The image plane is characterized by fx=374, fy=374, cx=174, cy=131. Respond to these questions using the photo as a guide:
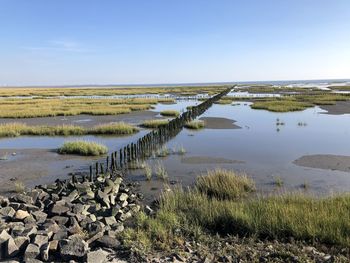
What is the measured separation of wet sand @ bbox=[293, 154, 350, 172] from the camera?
16703 millimetres

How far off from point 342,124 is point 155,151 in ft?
60.5

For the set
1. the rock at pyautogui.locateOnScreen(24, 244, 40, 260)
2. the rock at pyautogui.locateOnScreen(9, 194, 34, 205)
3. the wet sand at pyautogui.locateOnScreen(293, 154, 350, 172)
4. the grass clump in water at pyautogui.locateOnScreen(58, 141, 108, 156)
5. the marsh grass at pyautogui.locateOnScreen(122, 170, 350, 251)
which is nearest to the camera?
the rock at pyautogui.locateOnScreen(24, 244, 40, 260)

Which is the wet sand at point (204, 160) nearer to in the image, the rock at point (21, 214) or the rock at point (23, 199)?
the rock at point (23, 199)

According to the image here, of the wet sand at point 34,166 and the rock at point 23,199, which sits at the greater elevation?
the rock at point 23,199

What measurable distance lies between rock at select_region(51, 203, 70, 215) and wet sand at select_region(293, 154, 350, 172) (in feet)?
37.8

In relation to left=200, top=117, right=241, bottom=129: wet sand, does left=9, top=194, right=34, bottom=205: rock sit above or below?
above

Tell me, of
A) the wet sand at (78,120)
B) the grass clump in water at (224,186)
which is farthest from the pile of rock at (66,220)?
the wet sand at (78,120)

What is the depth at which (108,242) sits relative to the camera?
760 centimetres

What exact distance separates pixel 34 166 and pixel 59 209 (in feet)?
30.0

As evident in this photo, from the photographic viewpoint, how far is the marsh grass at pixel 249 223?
7.54 meters

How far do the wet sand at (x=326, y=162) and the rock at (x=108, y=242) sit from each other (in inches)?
468

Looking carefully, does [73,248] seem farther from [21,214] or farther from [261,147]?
[261,147]

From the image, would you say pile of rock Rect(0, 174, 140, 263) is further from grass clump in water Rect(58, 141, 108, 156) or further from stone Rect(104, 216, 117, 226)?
grass clump in water Rect(58, 141, 108, 156)

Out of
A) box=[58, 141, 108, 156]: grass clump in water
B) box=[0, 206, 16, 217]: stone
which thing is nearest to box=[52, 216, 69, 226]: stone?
box=[0, 206, 16, 217]: stone
